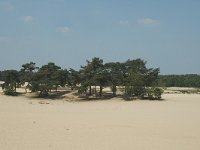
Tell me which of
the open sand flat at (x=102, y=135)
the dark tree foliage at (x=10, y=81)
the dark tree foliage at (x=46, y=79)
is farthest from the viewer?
the dark tree foliage at (x=10, y=81)

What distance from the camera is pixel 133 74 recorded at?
176 ft

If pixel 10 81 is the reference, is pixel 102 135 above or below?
below

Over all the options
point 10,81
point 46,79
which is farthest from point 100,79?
point 10,81

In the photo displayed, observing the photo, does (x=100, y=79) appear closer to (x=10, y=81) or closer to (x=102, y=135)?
(x=10, y=81)

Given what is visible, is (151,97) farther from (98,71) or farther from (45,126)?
(45,126)

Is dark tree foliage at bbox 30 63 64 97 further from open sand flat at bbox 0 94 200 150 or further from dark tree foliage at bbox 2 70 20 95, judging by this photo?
open sand flat at bbox 0 94 200 150

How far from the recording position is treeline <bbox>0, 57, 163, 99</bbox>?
51750 mm

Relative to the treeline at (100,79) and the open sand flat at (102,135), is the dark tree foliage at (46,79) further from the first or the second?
the open sand flat at (102,135)

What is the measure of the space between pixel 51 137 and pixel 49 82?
38.5 m

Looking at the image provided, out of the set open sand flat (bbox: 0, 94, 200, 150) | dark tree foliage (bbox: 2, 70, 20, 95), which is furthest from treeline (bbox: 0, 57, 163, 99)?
open sand flat (bbox: 0, 94, 200, 150)

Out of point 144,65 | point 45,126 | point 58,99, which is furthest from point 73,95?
point 45,126

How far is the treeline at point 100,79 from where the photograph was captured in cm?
5175

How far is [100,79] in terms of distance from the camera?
179 ft

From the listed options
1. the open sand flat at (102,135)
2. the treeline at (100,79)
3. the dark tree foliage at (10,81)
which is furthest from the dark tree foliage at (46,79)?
the open sand flat at (102,135)
